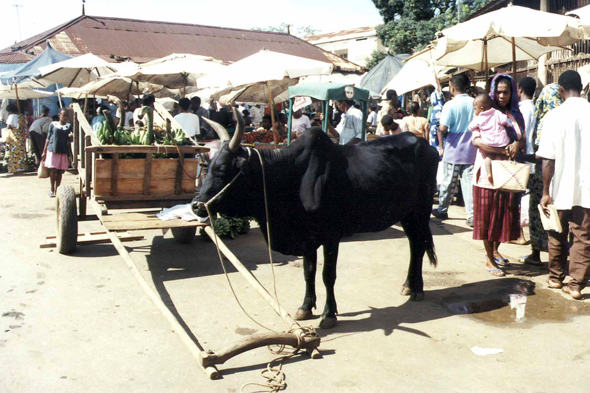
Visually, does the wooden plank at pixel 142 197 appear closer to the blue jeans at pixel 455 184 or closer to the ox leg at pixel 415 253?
the ox leg at pixel 415 253

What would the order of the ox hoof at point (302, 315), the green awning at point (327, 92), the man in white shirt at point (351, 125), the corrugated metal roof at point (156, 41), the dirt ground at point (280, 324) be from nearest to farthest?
the dirt ground at point (280, 324) < the ox hoof at point (302, 315) < the green awning at point (327, 92) < the man in white shirt at point (351, 125) < the corrugated metal roof at point (156, 41)

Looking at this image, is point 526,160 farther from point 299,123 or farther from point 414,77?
point 414,77

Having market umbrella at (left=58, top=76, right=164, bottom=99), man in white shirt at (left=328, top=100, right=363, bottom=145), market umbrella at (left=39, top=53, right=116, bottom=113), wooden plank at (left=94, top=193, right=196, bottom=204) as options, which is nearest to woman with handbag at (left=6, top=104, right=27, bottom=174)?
market umbrella at (left=39, top=53, right=116, bottom=113)

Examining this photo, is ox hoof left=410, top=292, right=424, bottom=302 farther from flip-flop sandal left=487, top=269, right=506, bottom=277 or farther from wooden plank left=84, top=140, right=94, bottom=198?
wooden plank left=84, top=140, right=94, bottom=198

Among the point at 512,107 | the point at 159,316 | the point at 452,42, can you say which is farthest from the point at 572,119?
the point at 159,316

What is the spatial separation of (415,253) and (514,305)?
99 cm

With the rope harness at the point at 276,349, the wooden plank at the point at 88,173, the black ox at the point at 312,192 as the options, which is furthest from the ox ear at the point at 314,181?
the wooden plank at the point at 88,173

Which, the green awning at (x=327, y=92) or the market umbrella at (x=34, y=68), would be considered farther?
the market umbrella at (x=34, y=68)

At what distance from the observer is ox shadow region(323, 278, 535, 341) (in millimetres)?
4930

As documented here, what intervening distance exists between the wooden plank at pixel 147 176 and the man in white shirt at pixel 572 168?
3997mm

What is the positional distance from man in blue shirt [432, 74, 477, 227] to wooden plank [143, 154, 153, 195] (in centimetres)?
429

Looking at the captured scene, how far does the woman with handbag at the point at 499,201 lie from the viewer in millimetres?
6223

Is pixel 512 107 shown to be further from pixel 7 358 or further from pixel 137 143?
pixel 7 358


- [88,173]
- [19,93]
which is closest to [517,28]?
[88,173]
